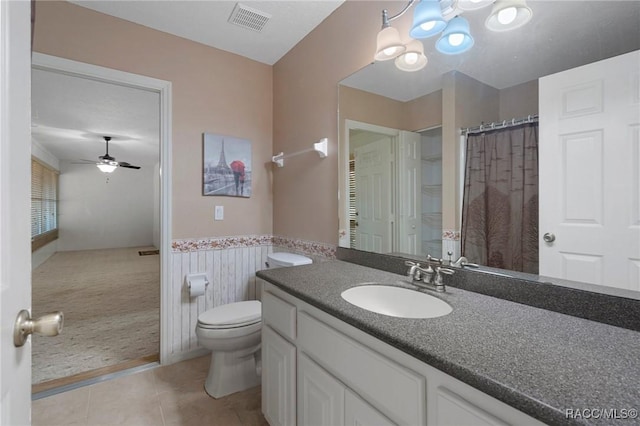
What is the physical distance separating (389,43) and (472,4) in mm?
374

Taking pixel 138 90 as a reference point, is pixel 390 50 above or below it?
below

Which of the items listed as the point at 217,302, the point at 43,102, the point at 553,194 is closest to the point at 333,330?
the point at 553,194

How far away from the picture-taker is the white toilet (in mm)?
1743

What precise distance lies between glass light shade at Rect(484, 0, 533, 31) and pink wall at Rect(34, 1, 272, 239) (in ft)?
6.12

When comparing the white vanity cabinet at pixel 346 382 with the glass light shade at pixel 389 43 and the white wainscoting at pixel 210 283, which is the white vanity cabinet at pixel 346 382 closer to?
the white wainscoting at pixel 210 283

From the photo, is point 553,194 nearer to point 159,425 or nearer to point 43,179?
point 159,425

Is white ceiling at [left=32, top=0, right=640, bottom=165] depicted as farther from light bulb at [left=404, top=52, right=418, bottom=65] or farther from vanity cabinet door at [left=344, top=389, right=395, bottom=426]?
vanity cabinet door at [left=344, top=389, right=395, bottom=426]

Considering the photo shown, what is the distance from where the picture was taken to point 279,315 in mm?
1312

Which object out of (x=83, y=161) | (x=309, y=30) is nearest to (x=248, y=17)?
(x=309, y=30)

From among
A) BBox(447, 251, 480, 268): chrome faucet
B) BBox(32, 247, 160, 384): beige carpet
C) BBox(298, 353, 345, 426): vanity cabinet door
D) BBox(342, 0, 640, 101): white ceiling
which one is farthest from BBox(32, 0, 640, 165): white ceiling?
BBox(32, 247, 160, 384): beige carpet

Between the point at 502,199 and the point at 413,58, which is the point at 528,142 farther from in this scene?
the point at 413,58

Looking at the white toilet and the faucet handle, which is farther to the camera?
the white toilet

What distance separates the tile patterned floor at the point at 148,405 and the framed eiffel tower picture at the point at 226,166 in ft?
4.42

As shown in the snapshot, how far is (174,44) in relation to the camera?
2.21 m
